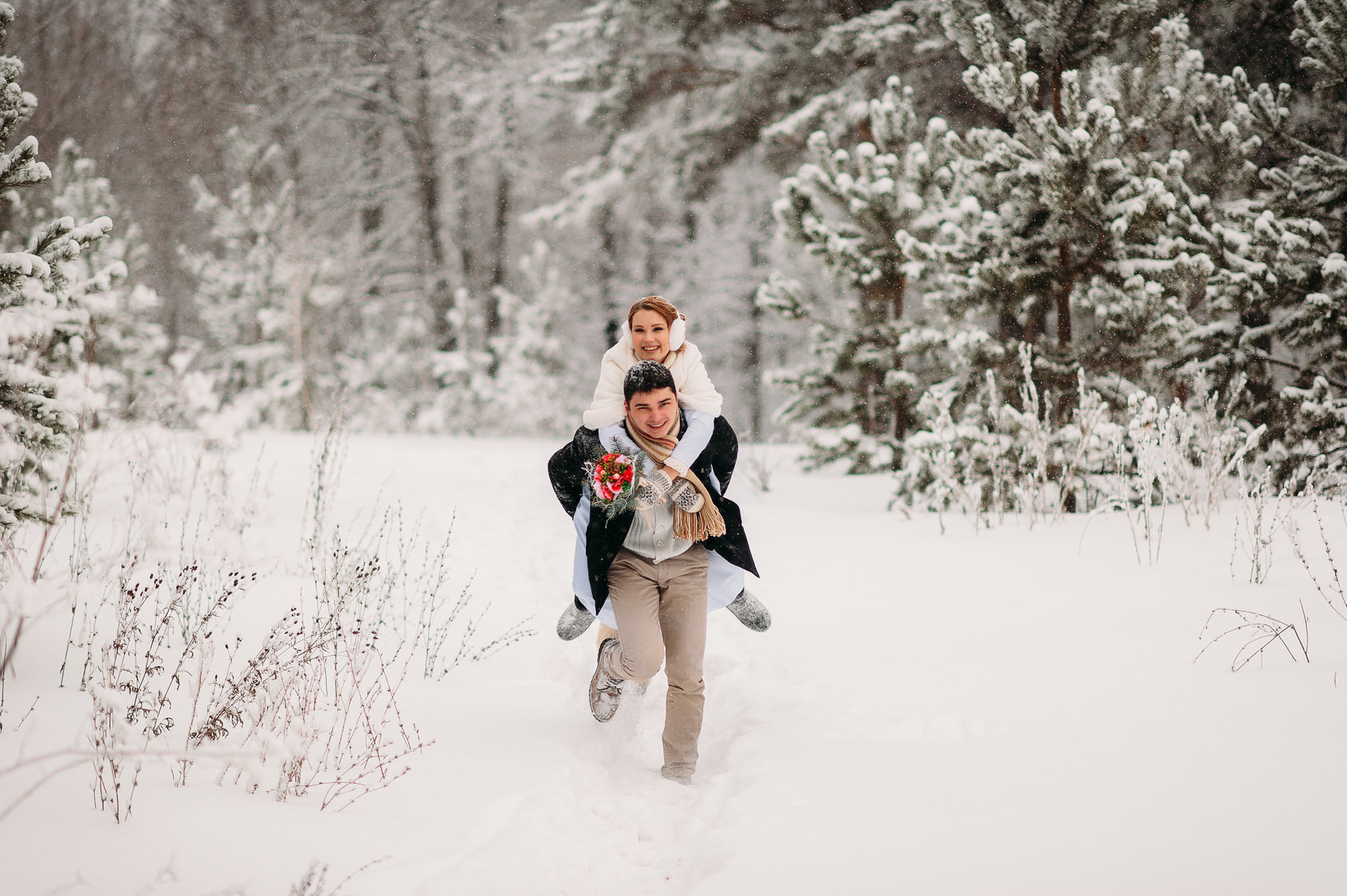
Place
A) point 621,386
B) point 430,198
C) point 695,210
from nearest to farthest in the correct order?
1. point 621,386
2. point 430,198
3. point 695,210

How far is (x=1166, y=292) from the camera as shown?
6605mm

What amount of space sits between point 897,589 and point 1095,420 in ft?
7.57

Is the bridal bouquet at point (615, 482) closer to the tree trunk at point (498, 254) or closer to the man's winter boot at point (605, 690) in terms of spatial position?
the man's winter boot at point (605, 690)

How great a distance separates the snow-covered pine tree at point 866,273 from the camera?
843cm

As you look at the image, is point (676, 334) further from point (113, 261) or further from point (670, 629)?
point (113, 261)

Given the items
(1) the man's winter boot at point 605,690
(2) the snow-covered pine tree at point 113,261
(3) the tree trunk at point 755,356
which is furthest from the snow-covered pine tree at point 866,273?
(3) the tree trunk at point 755,356

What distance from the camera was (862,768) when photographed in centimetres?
283

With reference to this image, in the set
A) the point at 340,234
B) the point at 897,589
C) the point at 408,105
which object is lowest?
the point at 897,589

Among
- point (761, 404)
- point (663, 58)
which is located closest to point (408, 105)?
point (663, 58)

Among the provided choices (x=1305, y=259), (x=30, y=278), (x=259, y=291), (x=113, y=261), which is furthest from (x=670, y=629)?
(x=259, y=291)

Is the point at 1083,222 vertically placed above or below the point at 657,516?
above

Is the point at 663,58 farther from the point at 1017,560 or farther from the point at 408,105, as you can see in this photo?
the point at 408,105

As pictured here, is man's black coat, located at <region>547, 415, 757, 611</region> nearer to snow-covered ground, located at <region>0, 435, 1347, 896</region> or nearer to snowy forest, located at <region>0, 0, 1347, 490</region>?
snow-covered ground, located at <region>0, 435, 1347, 896</region>

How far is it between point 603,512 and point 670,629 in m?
0.55
